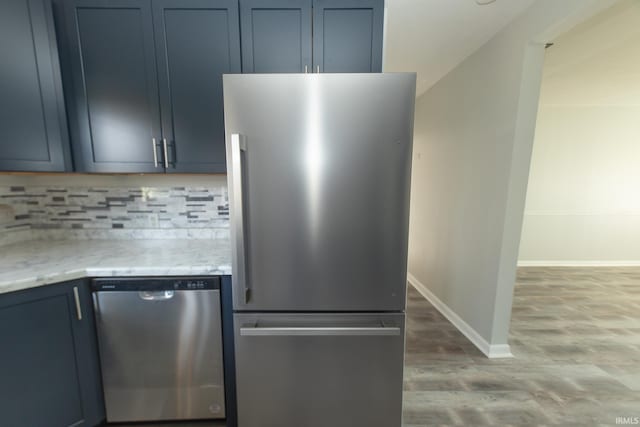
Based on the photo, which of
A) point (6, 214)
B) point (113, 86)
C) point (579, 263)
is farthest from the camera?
point (579, 263)

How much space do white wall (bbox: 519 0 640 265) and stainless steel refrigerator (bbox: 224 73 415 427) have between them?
3.73 meters

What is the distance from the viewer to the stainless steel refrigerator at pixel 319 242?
1.03m

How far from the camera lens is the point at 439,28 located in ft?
5.90

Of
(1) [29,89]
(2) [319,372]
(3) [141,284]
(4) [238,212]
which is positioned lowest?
(2) [319,372]

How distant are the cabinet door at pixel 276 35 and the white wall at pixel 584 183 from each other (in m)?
3.63

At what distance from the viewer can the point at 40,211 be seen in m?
1.75

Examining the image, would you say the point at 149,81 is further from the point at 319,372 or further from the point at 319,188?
the point at 319,372

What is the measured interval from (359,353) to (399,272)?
0.43m

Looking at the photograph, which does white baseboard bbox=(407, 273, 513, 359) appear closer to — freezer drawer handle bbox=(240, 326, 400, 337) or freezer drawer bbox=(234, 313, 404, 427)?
freezer drawer bbox=(234, 313, 404, 427)

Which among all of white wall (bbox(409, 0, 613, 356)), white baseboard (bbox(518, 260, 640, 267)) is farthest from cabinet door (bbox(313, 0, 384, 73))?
white baseboard (bbox(518, 260, 640, 267))

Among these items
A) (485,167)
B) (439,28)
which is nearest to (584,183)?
(485,167)

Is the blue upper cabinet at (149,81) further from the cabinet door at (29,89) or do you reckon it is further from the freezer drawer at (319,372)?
the freezer drawer at (319,372)

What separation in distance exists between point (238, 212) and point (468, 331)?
2.30 meters

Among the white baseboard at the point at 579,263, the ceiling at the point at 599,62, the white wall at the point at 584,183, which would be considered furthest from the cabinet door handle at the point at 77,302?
the white baseboard at the point at 579,263
